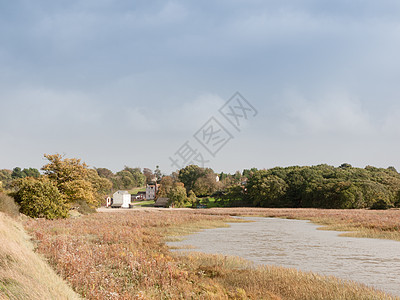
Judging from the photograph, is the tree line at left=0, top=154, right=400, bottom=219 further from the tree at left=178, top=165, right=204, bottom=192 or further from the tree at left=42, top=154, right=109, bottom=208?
the tree at left=178, top=165, right=204, bottom=192

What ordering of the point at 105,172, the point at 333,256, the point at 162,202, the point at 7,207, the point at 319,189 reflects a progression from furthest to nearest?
the point at 105,172 → the point at 162,202 → the point at 319,189 → the point at 7,207 → the point at 333,256

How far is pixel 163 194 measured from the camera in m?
120

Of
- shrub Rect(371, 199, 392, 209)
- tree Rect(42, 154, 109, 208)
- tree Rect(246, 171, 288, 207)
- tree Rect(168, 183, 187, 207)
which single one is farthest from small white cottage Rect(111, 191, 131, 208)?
shrub Rect(371, 199, 392, 209)

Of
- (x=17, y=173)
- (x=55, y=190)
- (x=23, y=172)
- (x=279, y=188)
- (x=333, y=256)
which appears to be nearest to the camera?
(x=333, y=256)

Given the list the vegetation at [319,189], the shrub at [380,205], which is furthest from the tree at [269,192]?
the shrub at [380,205]

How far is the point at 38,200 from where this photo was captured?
108ft

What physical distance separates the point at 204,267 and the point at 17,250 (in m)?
6.50

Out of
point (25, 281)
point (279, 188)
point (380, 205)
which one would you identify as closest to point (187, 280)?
point (25, 281)

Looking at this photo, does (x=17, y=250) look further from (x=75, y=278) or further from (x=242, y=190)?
(x=242, y=190)

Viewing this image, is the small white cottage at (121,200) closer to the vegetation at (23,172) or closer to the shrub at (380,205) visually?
the vegetation at (23,172)

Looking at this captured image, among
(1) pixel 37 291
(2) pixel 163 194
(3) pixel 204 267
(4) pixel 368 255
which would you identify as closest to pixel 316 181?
(2) pixel 163 194

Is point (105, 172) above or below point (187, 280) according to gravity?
above

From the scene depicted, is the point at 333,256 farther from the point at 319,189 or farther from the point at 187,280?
the point at 319,189

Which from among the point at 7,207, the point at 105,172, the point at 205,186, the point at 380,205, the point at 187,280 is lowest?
the point at 380,205
